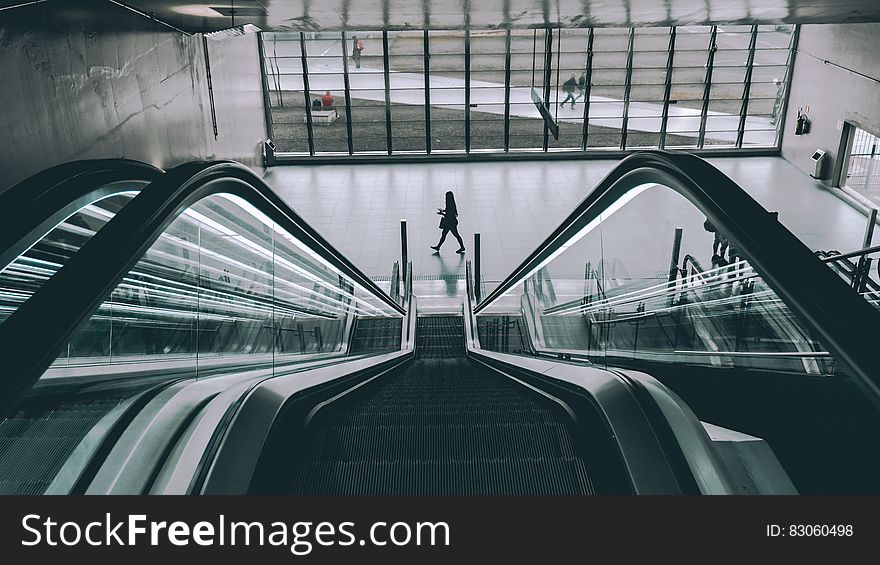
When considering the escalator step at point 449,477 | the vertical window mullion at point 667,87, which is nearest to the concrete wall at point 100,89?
the escalator step at point 449,477

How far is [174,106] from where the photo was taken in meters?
10.4

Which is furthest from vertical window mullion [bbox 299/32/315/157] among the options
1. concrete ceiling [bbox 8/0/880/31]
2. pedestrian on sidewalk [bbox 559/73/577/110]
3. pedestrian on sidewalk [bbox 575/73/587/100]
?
pedestrian on sidewalk [bbox 575/73/587/100]

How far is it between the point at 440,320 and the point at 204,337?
639 cm

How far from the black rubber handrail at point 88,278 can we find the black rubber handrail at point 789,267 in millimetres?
1705

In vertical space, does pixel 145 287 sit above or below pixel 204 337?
above

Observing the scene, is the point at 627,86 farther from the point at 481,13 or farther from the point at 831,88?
the point at 481,13

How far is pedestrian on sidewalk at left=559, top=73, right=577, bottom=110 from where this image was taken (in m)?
17.1

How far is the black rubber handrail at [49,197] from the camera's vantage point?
10.2 feet

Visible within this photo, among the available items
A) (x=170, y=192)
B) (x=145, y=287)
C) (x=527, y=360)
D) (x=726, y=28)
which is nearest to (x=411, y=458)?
(x=170, y=192)

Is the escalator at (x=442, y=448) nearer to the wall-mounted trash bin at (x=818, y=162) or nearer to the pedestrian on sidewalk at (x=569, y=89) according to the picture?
the wall-mounted trash bin at (x=818, y=162)

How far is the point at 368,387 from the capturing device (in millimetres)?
4742

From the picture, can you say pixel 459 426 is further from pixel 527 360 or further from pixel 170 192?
pixel 527 360

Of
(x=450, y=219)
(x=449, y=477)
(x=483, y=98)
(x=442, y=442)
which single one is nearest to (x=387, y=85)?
(x=483, y=98)

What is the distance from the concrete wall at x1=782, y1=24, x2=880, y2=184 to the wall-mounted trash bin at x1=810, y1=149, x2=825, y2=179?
4.0 inches
